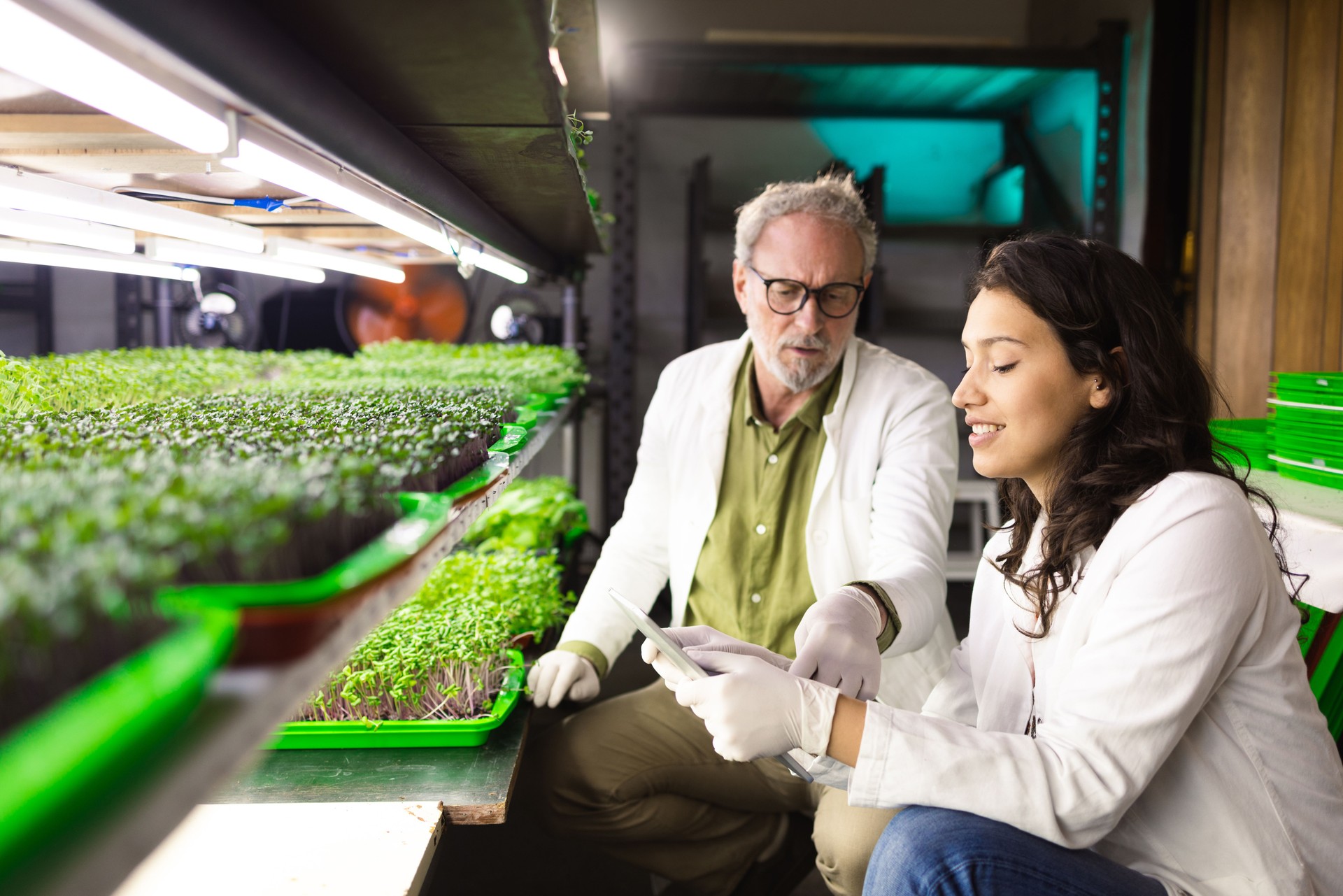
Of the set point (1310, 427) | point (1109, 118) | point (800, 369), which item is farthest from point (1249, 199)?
point (800, 369)

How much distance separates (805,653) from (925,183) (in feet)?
15.1

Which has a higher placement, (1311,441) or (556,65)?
(556,65)

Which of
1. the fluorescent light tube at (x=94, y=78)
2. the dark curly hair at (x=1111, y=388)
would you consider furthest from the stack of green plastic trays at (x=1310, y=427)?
the fluorescent light tube at (x=94, y=78)

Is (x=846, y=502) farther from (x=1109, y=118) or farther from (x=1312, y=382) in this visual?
(x=1109, y=118)

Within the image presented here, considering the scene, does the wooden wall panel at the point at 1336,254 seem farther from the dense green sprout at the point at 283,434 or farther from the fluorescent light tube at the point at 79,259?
the fluorescent light tube at the point at 79,259

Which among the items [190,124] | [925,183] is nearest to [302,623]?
[190,124]

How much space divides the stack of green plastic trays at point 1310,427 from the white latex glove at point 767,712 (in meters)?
1.45

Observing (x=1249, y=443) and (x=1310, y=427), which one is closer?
(x=1310, y=427)

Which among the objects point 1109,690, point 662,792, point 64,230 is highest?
point 64,230

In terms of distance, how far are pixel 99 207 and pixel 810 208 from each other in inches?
59.2

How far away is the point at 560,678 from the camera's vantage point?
1.85 meters

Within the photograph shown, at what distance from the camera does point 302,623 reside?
0.61 meters

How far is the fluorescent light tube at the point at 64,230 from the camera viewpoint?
1.66m

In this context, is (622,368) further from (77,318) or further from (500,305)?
(77,318)
